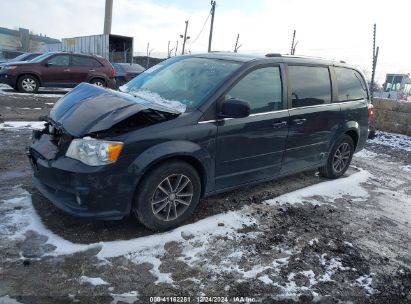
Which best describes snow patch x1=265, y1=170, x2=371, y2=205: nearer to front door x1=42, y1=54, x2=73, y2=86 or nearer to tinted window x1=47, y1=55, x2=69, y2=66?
front door x1=42, y1=54, x2=73, y2=86

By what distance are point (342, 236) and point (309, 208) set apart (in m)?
0.73

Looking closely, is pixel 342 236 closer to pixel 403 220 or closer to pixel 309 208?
pixel 309 208

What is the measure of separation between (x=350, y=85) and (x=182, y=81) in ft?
9.60

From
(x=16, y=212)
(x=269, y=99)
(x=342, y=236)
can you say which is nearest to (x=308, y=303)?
(x=342, y=236)

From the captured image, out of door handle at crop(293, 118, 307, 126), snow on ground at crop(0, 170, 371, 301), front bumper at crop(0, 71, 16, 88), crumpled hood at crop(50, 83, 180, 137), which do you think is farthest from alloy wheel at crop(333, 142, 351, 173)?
front bumper at crop(0, 71, 16, 88)

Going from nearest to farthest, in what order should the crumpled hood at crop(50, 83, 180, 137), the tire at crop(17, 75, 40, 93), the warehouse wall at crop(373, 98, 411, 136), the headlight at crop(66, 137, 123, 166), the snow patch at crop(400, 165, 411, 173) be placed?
1. the headlight at crop(66, 137, 123, 166)
2. the crumpled hood at crop(50, 83, 180, 137)
3. the snow patch at crop(400, 165, 411, 173)
4. the warehouse wall at crop(373, 98, 411, 136)
5. the tire at crop(17, 75, 40, 93)

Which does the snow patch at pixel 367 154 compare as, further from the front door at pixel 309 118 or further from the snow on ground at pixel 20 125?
the snow on ground at pixel 20 125

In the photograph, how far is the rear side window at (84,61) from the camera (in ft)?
47.1

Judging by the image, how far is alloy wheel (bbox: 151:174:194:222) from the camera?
3.64 m

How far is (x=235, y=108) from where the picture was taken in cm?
371

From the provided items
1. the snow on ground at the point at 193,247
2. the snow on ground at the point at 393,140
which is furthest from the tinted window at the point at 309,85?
the snow on ground at the point at 393,140

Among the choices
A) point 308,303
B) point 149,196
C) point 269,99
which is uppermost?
point 269,99

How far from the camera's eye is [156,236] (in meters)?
3.64

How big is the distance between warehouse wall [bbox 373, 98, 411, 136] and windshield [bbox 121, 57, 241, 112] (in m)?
7.78
